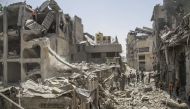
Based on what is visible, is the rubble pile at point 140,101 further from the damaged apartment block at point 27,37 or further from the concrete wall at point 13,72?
the concrete wall at point 13,72

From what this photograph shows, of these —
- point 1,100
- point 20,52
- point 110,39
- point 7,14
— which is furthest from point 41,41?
point 110,39

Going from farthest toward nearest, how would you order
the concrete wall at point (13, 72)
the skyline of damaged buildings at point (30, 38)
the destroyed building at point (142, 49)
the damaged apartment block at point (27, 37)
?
the destroyed building at point (142, 49), the concrete wall at point (13, 72), the damaged apartment block at point (27, 37), the skyline of damaged buildings at point (30, 38)

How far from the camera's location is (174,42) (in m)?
20.0

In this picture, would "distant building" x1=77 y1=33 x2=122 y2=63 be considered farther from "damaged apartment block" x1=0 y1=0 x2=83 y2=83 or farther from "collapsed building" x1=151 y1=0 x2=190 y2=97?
"collapsed building" x1=151 y1=0 x2=190 y2=97

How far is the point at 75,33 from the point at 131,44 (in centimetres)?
2179

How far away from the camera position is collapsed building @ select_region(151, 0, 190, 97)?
752 inches

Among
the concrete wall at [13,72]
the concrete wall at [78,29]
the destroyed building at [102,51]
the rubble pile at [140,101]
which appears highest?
the concrete wall at [78,29]

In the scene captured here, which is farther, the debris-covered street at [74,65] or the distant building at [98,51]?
the distant building at [98,51]

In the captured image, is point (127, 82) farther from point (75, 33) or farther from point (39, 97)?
point (39, 97)

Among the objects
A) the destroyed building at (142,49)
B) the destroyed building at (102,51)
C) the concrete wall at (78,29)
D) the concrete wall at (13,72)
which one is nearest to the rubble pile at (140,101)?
the concrete wall at (13,72)

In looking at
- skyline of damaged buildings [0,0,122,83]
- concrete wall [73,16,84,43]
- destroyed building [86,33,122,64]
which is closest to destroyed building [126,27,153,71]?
destroyed building [86,33,122,64]

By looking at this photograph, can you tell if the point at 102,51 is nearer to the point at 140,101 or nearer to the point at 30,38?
the point at 30,38

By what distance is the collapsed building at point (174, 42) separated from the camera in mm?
19094

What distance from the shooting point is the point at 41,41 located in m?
25.7
